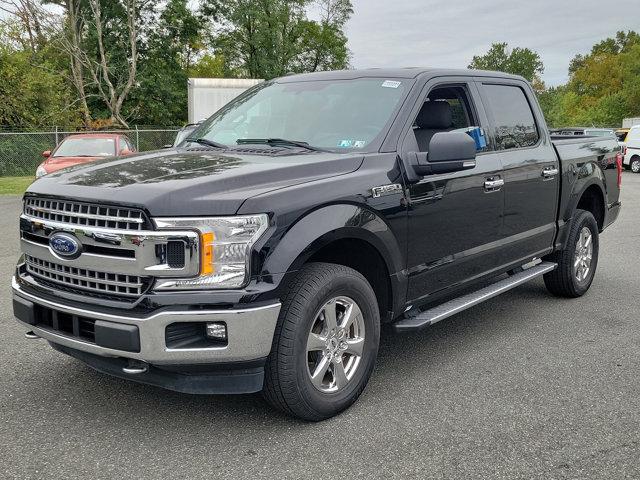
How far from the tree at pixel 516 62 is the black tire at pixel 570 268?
8800 centimetres

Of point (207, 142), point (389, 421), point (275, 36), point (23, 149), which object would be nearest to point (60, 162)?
point (207, 142)

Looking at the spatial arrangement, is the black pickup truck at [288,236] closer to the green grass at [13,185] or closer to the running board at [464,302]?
the running board at [464,302]

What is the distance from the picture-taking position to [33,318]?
11.1 feet

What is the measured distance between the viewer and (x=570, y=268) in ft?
19.1

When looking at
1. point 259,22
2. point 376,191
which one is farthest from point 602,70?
point 376,191

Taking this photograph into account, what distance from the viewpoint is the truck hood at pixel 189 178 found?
2.97 meters

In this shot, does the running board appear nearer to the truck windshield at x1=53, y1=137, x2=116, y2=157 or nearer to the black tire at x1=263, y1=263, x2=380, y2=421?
the black tire at x1=263, y1=263, x2=380, y2=421

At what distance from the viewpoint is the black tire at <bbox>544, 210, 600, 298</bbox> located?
5809 millimetres

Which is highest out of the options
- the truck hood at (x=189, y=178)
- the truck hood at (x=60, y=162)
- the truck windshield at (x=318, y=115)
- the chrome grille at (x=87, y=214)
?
the truck windshield at (x=318, y=115)

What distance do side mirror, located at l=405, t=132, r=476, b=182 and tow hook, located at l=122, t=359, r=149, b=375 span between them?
1.85 m

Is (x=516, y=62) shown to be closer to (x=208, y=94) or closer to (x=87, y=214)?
(x=208, y=94)

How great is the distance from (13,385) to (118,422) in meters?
0.91

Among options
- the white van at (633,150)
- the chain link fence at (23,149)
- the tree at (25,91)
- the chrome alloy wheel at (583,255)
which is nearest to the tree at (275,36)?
the tree at (25,91)

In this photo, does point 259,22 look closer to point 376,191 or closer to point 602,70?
point 376,191
